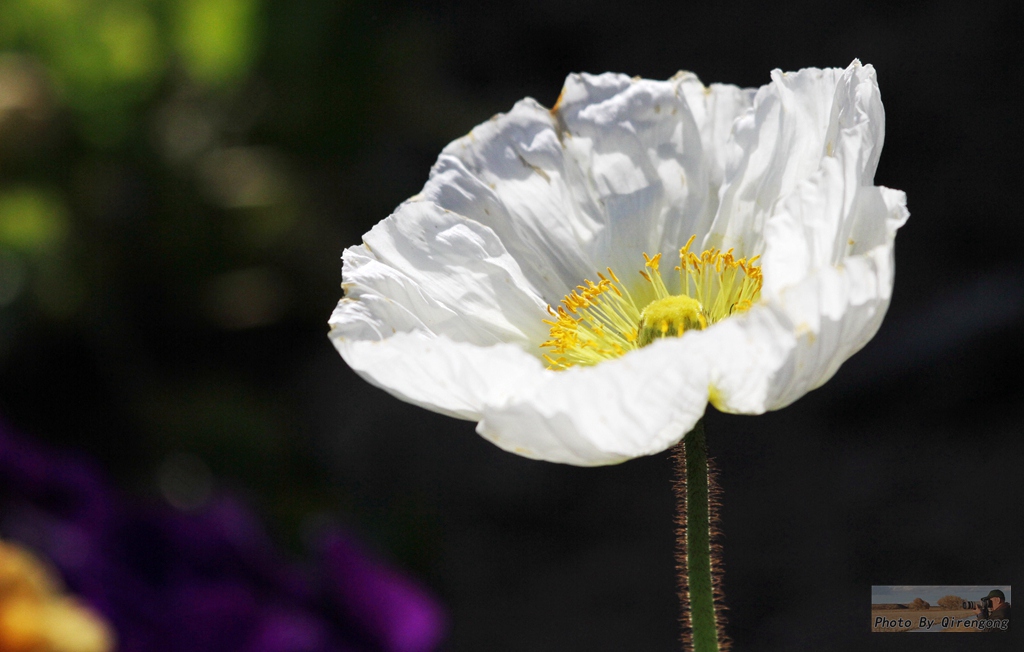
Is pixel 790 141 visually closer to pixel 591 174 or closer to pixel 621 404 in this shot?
pixel 591 174

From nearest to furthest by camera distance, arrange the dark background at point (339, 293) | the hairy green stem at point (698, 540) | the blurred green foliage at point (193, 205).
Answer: the hairy green stem at point (698, 540) < the dark background at point (339, 293) < the blurred green foliage at point (193, 205)

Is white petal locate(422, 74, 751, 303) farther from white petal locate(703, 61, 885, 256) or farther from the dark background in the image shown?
the dark background

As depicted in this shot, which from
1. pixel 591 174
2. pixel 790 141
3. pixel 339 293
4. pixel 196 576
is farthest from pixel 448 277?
pixel 339 293

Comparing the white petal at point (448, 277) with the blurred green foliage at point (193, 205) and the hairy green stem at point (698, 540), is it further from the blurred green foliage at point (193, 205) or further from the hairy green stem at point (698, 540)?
the blurred green foliage at point (193, 205)

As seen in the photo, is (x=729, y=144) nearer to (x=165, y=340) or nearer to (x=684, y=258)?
(x=684, y=258)

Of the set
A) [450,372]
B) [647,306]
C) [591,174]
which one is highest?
[591,174]

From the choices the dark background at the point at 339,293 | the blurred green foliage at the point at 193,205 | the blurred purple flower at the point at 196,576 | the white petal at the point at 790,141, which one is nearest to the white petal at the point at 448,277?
the white petal at the point at 790,141
